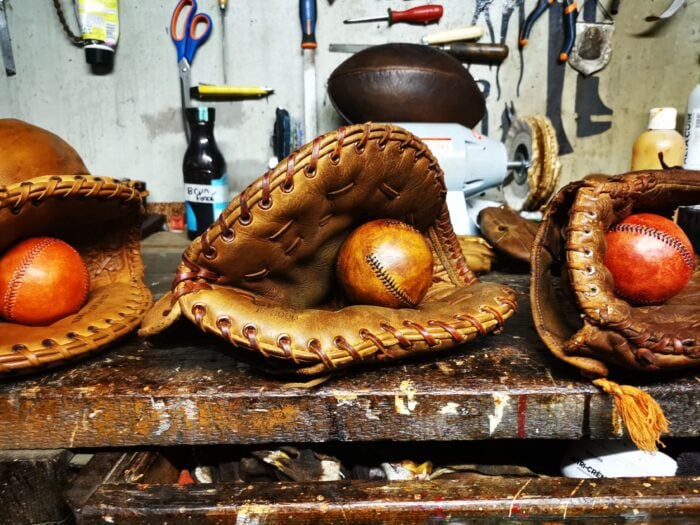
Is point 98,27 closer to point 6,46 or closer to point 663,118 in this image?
point 6,46

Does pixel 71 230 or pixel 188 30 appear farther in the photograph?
pixel 188 30

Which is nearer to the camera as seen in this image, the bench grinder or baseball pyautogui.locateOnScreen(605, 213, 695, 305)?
baseball pyautogui.locateOnScreen(605, 213, 695, 305)

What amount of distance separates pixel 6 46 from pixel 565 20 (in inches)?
116

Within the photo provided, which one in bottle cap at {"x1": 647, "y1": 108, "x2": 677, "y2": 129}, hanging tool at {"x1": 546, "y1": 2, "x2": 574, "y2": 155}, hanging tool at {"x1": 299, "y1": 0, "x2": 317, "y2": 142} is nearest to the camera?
bottle cap at {"x1": 647, "y1": 108, "x2": 677, "y2": 129}

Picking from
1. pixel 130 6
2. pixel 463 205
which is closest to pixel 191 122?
pixel 130 6

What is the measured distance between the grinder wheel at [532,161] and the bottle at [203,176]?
4.83 ft

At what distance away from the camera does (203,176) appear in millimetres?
2279

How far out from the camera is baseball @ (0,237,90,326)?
1029 millimetres

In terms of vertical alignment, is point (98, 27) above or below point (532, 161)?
above

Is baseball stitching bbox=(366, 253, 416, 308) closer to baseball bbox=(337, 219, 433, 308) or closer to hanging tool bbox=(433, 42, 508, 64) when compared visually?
baseball bbox=(337, 219, 433, 308)

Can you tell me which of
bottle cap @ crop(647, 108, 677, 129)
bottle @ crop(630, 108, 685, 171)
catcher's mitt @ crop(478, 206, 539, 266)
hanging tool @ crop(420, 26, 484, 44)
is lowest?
catcher's mitt @ crop(478, 206, 539, 266)

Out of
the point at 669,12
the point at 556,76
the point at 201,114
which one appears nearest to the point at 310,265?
the point at 201,114

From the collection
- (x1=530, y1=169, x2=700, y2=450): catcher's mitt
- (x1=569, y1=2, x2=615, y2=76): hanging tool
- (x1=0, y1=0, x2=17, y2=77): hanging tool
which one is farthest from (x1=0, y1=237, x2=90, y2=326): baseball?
(x1=569, y1=2, x2=615, y2=76): hanging tool

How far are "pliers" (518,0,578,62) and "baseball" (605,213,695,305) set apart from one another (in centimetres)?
178
